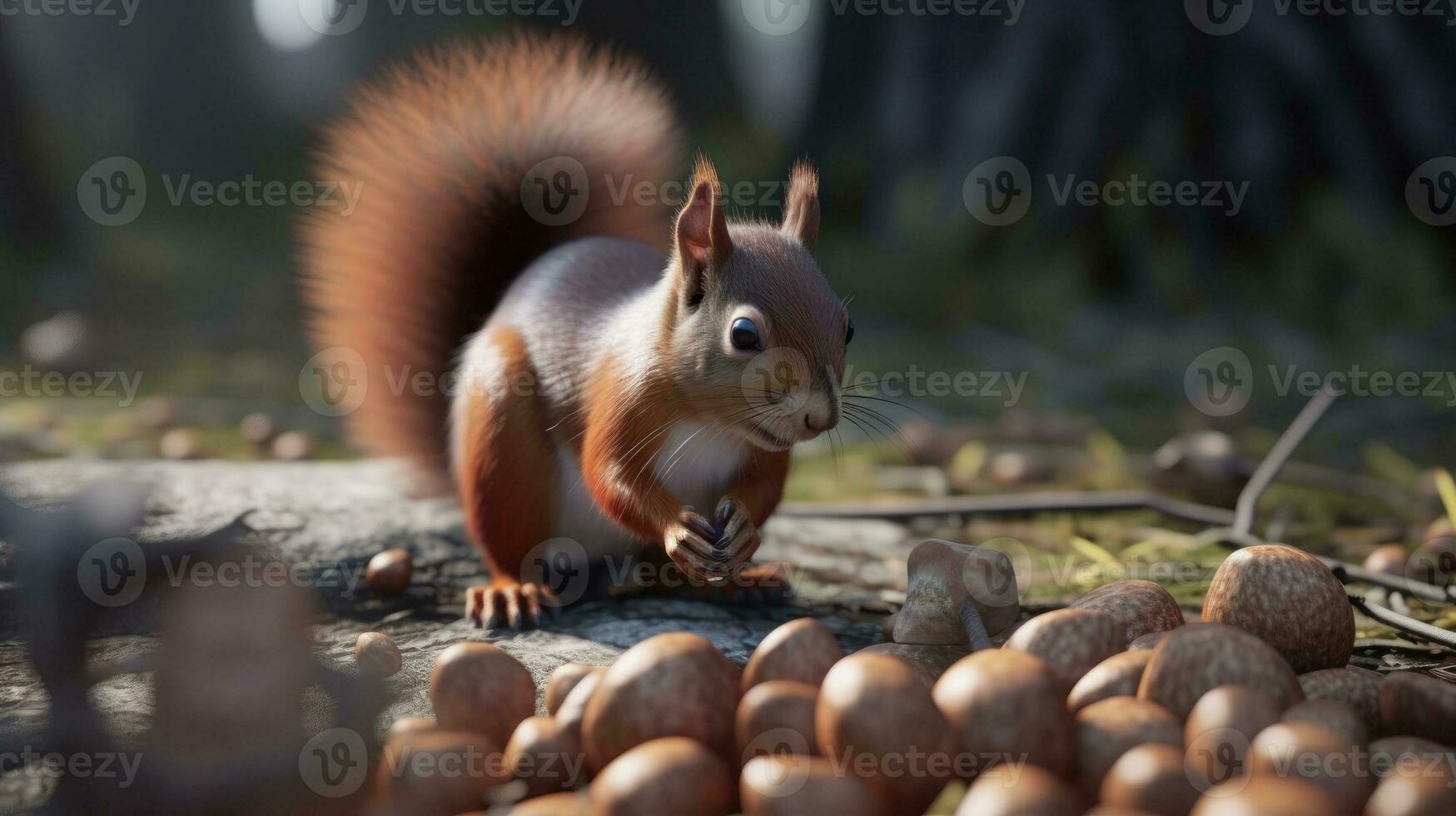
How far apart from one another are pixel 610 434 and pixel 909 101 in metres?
2.49

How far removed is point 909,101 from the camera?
3.47 meters

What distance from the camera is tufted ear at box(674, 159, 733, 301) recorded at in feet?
3.84

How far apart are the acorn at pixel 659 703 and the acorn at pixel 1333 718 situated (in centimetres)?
41

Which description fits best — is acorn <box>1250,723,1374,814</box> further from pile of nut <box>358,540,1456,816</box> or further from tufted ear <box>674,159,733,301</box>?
tufted ear <box>674,159,733,301</box>

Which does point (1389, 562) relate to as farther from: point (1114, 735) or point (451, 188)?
point (451, 188)

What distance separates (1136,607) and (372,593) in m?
0.88

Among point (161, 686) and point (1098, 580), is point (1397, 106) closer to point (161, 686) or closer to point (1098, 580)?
point (1098, 580)

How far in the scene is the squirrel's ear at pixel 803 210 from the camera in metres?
1.34

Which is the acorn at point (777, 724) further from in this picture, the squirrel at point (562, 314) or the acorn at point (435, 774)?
the squirrel at point (562, 314)

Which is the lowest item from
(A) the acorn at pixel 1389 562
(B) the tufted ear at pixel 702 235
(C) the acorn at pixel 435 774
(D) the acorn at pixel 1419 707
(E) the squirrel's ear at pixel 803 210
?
(C) the acorn at pixel 435 774

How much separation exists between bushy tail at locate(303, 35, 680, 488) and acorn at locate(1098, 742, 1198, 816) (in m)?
1.13

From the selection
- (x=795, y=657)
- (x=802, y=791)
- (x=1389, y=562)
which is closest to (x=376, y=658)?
(x=795, y=657)

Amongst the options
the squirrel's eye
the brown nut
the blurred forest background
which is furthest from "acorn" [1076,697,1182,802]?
the blurred forest background

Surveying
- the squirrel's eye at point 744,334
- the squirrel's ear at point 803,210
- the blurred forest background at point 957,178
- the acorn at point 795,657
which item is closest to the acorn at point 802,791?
the acorn at point 795,657
